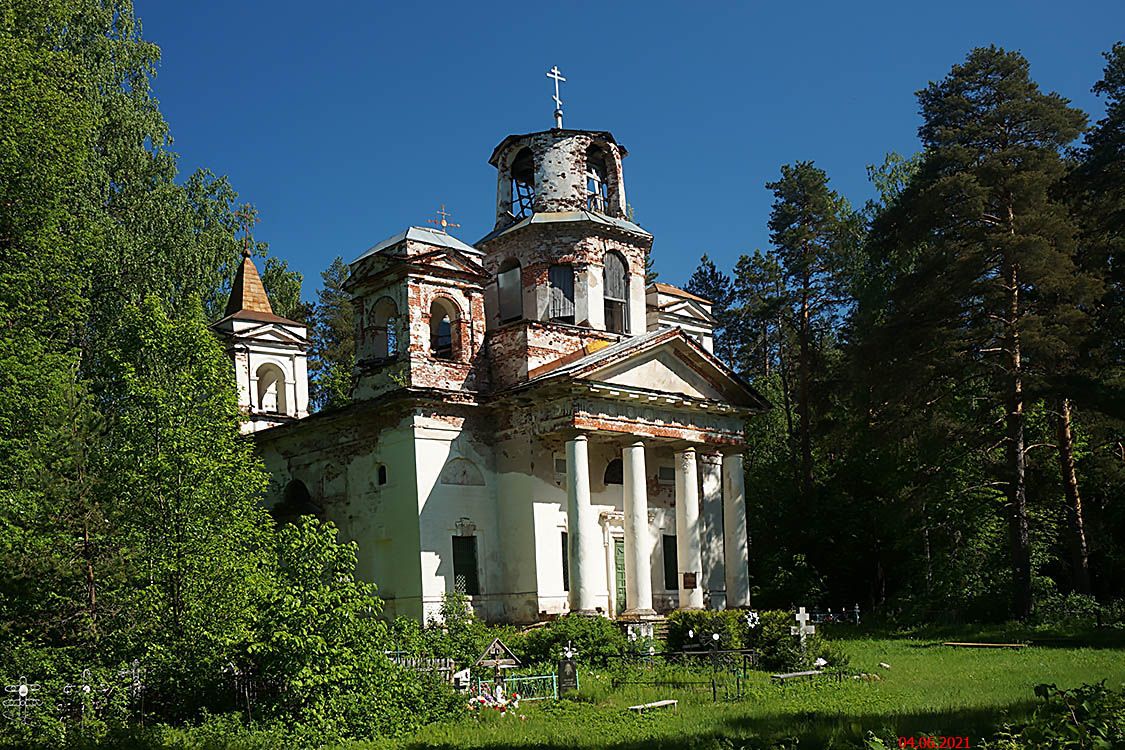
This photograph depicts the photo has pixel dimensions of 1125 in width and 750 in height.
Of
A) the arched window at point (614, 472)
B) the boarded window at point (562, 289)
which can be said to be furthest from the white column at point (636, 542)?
the boarded window at point (562, 289)

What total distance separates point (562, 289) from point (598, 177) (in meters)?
3.61

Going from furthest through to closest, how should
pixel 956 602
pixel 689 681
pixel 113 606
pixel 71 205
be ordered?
1. pixel 956 602
2. pixel 71 205
3. pixel 689 681
4. pixel 113 606

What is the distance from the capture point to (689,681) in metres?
17.3

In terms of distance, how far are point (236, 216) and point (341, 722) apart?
66.3 feet

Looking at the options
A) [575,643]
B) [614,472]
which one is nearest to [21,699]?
[575,643]

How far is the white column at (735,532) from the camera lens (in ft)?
87.2

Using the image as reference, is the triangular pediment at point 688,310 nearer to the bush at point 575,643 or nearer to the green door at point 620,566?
the green door at point 620,566

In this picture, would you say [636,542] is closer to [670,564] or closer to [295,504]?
[670,564]

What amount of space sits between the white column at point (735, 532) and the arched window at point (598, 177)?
23.7 feet

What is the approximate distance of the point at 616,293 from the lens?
2778 centimetres

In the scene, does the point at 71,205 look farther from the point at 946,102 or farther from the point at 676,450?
the point at 946,102

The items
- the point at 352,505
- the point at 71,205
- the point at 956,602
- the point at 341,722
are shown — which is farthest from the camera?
the point at 956,602

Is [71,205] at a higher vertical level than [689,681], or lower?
higher

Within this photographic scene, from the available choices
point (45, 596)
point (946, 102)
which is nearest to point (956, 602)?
point (946, 102)
